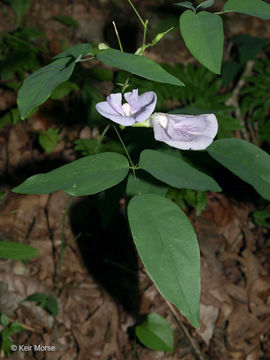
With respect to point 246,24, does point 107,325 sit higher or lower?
lower

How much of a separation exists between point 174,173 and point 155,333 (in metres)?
1.37

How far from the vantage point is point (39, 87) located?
1.04m

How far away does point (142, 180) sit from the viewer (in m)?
1.52

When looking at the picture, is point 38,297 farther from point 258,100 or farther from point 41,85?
point 258,100

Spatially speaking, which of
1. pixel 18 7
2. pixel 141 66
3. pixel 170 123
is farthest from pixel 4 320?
pixel 18 7

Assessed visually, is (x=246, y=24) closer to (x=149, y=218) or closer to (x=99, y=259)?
(x=99, y=259)

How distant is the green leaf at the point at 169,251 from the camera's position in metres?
0.97

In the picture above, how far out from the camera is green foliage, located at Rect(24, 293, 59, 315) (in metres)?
2.29

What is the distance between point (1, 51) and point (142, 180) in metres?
2.28

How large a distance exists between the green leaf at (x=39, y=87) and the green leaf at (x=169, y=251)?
0.42 m

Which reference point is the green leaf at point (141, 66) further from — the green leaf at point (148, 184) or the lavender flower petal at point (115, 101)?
the green leaf at point (148, 184)

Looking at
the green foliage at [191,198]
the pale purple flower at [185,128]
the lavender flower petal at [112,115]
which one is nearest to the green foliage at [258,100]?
the green foliage at [191,198]

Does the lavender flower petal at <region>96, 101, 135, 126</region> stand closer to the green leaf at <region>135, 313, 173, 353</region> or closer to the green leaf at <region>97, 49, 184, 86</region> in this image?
the green leaf at <region>97, 49, 184, 86</region>

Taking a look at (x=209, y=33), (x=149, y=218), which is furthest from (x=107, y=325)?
(x=209, y=33)
